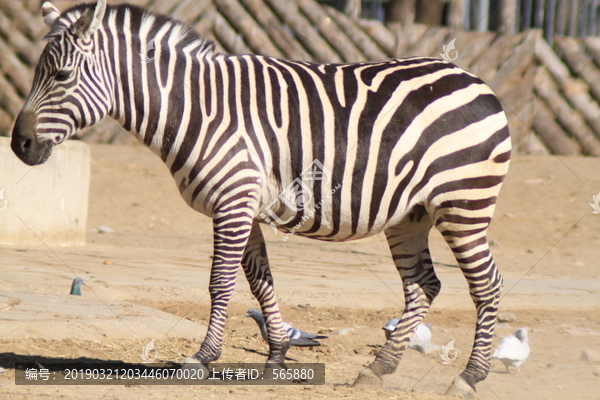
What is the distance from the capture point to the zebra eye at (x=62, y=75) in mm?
3686

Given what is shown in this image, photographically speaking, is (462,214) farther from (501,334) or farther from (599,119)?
(599,119)

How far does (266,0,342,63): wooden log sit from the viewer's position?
12203 millimetres

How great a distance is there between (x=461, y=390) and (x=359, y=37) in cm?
933

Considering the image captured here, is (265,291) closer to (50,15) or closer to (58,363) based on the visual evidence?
(58,363)

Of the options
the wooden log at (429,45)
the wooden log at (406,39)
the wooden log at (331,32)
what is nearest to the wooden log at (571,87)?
the wooden log at (429,45)

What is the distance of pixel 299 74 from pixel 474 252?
1.42 m

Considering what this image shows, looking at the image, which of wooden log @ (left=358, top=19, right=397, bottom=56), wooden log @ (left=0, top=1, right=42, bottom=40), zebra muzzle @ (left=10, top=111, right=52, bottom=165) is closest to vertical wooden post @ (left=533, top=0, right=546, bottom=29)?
wooden log @ (left=358, top=19, right=397, bottom=56)

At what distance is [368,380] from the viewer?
3.87 m

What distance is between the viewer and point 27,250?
724 cm

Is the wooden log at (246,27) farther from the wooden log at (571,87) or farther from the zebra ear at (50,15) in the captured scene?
the zebra ear at (50,15)

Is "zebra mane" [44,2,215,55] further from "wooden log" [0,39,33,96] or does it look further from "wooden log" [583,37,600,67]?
"wooden log" [583,37,600,67]

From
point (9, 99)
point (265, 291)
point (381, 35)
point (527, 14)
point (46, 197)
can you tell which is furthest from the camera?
point (527, 14)

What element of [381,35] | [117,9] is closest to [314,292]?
[117,9]

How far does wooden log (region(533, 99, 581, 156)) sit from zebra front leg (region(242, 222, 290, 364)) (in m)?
8.85
